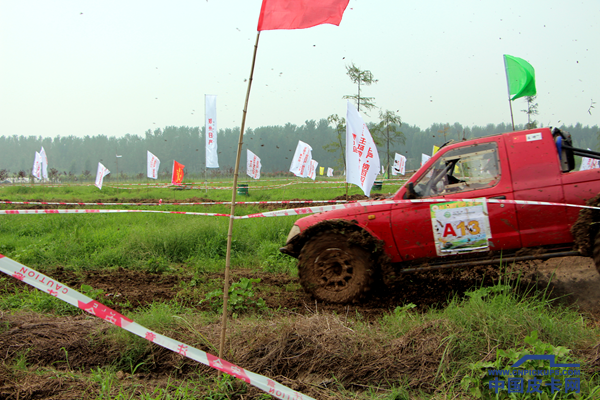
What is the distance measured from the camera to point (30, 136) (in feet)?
545

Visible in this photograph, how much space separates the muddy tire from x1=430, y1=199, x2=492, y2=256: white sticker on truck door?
87 centimetres

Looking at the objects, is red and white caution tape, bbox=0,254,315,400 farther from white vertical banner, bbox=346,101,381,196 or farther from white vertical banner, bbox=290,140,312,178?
white vertical banner, bbox=290,140,312,178

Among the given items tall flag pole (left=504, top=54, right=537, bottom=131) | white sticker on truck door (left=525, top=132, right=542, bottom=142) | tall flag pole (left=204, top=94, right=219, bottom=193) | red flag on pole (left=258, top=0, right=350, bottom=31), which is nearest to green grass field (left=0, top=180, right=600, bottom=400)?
white sticker on truck door (left=525, top=132, right=542, bottom=142)

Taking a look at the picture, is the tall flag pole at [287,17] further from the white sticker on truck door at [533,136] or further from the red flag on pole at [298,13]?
the white sticker on truck door at [533,136]

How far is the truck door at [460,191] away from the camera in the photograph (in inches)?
165

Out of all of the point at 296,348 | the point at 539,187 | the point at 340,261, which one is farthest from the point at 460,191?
the point at 296,348

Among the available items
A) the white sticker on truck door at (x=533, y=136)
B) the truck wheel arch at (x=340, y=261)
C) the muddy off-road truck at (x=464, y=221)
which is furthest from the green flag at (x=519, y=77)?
the truck wheel arch at (x=340, y=261)

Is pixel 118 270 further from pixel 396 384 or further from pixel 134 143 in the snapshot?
pixel 134 143

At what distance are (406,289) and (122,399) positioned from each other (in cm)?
375

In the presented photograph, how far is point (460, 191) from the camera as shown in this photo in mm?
4430

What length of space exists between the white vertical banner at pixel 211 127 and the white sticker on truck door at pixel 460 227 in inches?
616

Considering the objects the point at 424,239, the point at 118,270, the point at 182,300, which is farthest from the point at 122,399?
→ the point at 118,270

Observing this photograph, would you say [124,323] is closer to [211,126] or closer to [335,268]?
[335,268]

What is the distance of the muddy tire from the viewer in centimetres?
456
